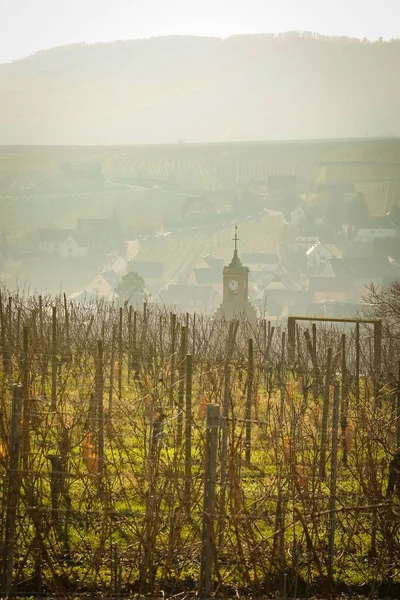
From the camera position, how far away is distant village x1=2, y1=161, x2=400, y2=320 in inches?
3994

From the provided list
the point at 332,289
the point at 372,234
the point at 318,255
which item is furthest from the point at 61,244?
the point at 372,234

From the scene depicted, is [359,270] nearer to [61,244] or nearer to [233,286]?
[61,244]

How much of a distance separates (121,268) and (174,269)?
678 cm

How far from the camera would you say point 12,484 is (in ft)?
22.4

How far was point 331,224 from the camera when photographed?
134000mm

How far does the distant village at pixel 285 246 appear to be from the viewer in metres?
101

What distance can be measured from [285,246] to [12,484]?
4711 inches

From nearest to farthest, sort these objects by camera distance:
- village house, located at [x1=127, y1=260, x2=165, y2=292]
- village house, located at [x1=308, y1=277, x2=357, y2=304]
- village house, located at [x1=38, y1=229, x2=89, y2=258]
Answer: village house, located at [x1=308, y1=277, x2=357, y2=304], village house, located at [x1=127, y1=260, x2=165, y2=292], village house, located at [x1=38, y1=229, x2=89, y2=258]

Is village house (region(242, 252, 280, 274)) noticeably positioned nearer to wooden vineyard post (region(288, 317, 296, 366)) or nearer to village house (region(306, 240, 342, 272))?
village house (region(306, 240, 342, 272))

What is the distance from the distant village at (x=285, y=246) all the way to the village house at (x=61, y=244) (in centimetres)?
13

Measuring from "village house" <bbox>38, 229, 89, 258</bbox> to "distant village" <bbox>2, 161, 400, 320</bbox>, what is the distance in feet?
0.41

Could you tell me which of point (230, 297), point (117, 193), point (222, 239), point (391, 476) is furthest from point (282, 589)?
point (117, 193)

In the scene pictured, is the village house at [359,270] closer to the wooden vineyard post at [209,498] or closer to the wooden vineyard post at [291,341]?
the wooden vineyard post at [291,341]

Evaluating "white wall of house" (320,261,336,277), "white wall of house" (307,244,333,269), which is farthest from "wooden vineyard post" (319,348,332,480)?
"white wall of house" (307,244,333,269)
